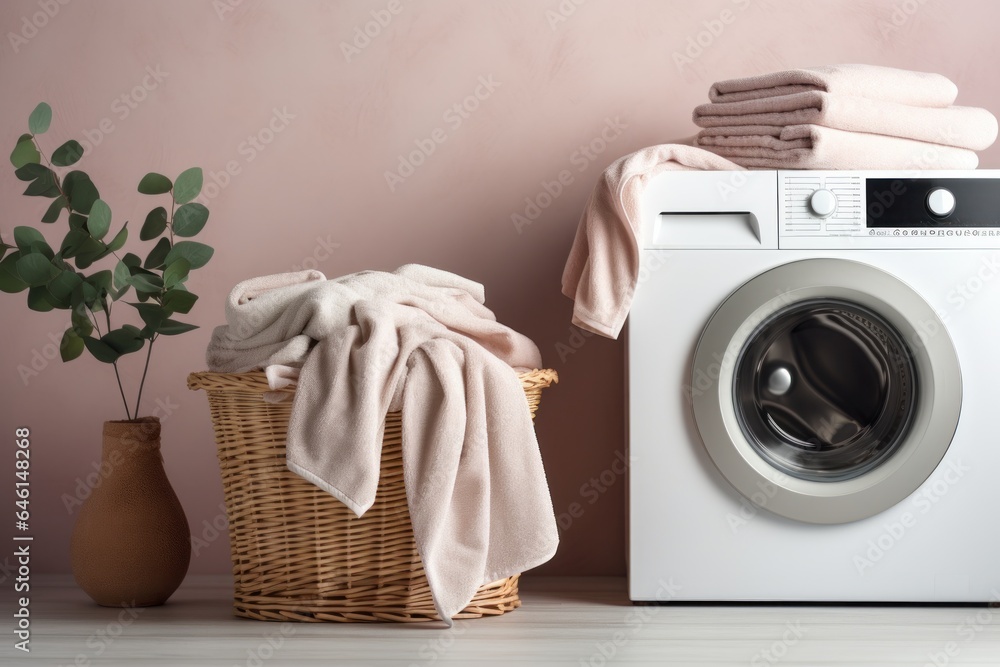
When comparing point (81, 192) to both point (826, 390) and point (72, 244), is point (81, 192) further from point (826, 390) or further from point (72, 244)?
point (826, 390)

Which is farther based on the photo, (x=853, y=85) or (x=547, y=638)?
(x=853, y=85)

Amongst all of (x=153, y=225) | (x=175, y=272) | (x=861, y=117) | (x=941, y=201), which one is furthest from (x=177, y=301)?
(x=941, y=201)

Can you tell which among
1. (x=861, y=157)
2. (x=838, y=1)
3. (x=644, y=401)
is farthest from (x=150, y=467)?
(x=838, y=1)

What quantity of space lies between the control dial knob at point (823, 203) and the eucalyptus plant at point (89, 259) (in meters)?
1.06

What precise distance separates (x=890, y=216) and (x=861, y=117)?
18 centimetres

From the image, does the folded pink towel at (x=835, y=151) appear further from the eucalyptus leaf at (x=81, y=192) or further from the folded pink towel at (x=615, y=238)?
the eucalyptus leaf at (x=81, y=192)

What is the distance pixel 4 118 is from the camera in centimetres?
206

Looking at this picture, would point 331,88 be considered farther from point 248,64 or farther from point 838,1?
point 838,1

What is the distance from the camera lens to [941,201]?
61.3 inches

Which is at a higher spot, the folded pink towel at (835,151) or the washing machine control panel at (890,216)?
the folded pink towel at (835,151)

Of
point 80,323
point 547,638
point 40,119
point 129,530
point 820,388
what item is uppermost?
point 40,119

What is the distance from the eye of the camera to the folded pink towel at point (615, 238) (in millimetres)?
1555

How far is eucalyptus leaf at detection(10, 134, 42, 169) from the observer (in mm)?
1546

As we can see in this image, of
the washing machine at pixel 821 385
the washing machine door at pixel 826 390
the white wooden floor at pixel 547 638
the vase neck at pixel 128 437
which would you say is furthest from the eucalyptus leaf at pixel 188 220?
the washing machine door at pixel 826 390
